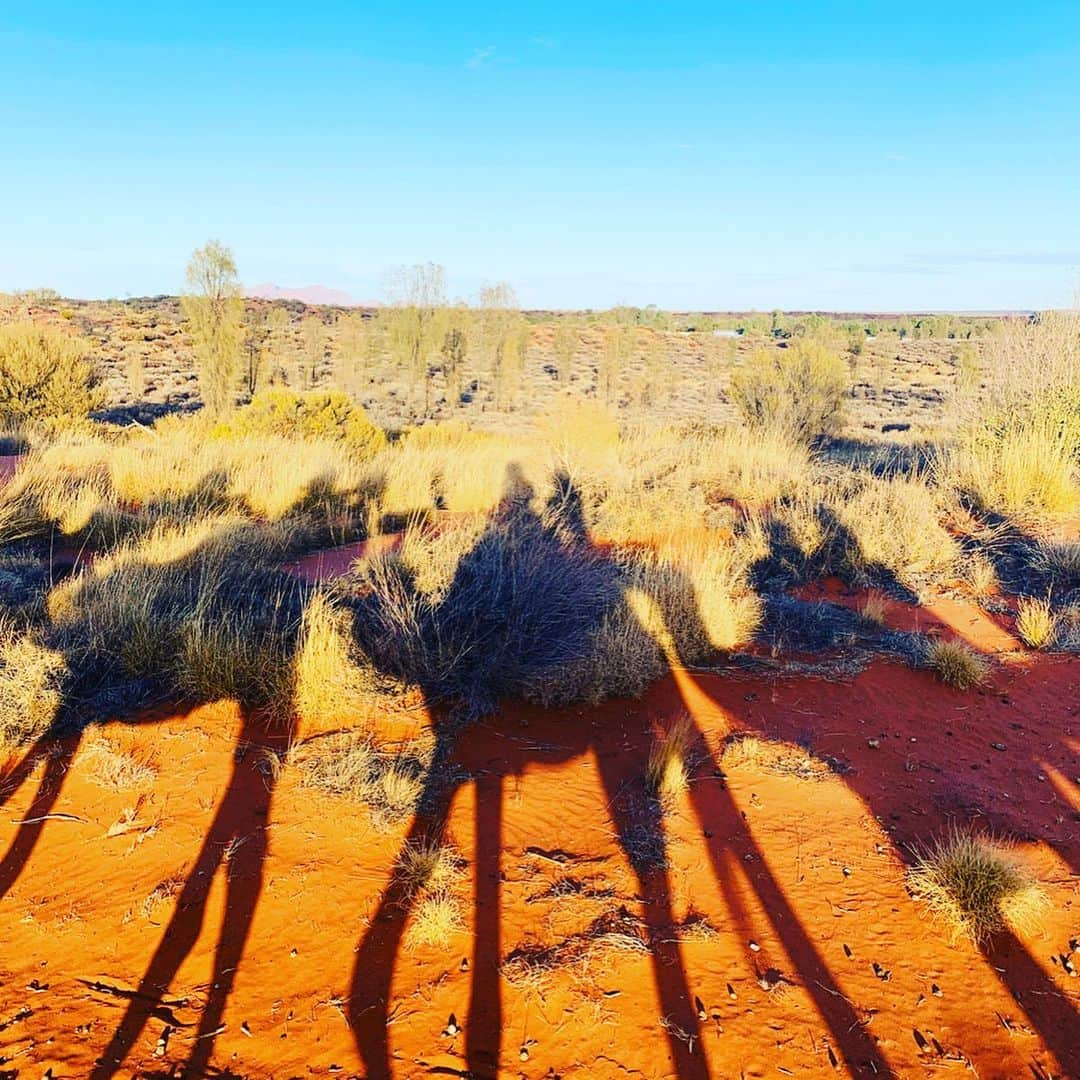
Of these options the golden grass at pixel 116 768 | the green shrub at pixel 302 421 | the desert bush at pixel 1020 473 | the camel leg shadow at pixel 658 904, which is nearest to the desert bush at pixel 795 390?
the desert bush at pixel 1020 473

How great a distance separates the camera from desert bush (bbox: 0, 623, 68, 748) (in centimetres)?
398

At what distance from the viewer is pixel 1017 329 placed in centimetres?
1134

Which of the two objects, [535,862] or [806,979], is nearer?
[806,979]

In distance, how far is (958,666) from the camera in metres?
5.15

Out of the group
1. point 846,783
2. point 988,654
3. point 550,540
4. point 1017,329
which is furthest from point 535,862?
point 1017,329

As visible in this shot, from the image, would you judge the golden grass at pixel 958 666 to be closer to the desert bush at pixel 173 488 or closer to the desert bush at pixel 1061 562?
the desert bush at pixel 1061 562

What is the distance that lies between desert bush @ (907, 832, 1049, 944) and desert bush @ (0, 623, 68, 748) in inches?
169

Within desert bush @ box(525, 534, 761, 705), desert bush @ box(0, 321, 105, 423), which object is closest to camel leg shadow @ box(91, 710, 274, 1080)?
desert bush @ box(525, 534, 761, 705)

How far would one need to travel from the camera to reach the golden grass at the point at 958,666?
5129 mm

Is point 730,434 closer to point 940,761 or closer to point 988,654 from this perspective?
point 988,654

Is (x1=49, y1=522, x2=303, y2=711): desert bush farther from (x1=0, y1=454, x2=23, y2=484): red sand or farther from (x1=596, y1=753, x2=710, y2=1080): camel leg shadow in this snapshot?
(x1=0, y1=454, x2=23, y2=484): red sand

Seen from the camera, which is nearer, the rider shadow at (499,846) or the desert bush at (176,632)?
the rider shadow at (499,846)

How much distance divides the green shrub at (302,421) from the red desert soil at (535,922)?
35.1ft

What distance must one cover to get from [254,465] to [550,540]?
17.7ft
